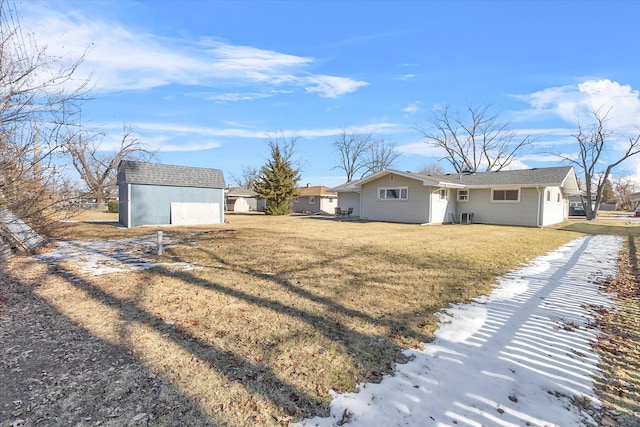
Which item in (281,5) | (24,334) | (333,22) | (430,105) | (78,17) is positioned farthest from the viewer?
(430,105)

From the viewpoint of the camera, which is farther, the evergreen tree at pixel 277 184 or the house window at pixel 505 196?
the evergreen tree at pixel 277 184

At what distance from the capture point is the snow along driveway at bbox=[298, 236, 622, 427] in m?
2.32

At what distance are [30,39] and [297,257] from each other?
20.2 ft

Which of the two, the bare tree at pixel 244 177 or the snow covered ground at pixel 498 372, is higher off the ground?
the bare tree at pixel 244 177

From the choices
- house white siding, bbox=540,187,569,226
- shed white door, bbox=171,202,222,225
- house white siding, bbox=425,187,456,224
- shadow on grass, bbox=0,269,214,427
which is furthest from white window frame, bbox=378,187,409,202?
shadow on grass, bbox=0,269,214,427

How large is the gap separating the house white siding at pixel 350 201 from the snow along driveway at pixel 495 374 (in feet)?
84.3

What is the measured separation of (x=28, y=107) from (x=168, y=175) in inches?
593

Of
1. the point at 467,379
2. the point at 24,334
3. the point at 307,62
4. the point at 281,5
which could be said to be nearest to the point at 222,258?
the point at 24,334

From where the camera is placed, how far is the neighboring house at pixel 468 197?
741 inches

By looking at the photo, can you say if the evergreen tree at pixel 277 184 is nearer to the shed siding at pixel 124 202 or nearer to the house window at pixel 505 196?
the shed siding at pixel 124 202

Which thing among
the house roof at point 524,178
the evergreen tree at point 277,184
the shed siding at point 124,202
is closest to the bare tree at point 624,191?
the house roof at point 524,178

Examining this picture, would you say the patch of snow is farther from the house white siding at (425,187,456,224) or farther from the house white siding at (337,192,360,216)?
the house white siding at (337,192,360,216)

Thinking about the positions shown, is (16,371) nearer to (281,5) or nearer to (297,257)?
(297,257)

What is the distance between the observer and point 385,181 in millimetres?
21203
